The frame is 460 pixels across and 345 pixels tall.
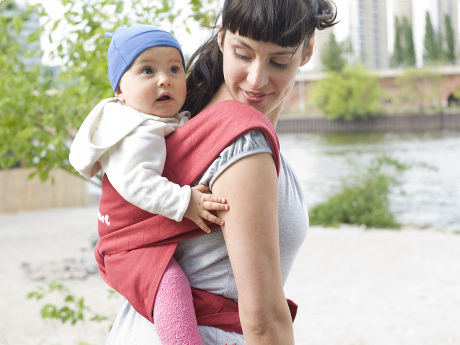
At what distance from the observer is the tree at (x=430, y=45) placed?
52562 millimetres

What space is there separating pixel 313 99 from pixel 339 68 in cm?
423

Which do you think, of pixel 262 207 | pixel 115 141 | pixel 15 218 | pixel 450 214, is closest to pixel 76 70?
pixel 115 141

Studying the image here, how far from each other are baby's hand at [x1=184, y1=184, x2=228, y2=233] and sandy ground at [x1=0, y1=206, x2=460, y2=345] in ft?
14.3

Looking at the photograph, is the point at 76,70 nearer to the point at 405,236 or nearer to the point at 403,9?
the point at 405,236

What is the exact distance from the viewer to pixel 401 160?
2295cm

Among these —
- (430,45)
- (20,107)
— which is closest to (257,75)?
(20,107)

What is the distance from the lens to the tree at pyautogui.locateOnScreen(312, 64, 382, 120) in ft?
145

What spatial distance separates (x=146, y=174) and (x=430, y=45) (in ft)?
185

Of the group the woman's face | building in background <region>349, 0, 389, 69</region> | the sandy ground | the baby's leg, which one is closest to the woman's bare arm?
the baby's leg

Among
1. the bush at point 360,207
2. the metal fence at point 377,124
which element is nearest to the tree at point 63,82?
the bush at point 360,207

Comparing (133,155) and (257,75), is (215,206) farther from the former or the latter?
(257,75)

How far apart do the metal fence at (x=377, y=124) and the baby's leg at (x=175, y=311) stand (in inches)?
1736

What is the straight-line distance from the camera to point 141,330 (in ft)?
3.72

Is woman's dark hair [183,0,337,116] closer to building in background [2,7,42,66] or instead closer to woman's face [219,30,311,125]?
woman's face [219,30,311,125]
